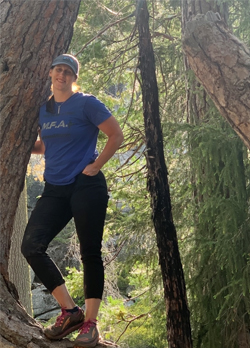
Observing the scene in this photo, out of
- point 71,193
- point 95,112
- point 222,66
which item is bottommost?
point 71,193

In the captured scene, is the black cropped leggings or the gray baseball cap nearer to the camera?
Result: the black cropped leggings

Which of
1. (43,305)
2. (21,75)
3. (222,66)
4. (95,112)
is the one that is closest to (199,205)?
(222,66)

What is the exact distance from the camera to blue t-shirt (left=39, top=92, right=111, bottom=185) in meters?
2.97

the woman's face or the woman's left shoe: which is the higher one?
the woman's face

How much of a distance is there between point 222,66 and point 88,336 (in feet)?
6.73

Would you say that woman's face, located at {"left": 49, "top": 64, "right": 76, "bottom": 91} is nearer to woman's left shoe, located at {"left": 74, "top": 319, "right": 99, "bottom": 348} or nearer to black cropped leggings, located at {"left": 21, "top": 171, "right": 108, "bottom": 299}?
black cropped leggings, located at {"left": 21, "top": 171, "right": 108, "bottom": 299}

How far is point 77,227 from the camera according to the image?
2836 mm

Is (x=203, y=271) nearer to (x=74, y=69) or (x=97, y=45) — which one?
(x=74, y=69)

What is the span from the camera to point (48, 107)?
10.4 ft

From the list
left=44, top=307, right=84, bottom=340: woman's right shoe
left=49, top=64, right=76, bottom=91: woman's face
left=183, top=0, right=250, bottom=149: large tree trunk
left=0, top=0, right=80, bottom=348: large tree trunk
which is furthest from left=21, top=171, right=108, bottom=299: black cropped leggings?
left=183, top=0, right=250, bottom=149: large tree trunk

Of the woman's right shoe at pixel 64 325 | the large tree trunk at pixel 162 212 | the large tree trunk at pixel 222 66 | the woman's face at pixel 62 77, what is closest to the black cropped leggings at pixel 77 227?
the woman's right shoe at pixel 64 325

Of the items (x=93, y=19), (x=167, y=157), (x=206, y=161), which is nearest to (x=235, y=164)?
(x=206, y=161)

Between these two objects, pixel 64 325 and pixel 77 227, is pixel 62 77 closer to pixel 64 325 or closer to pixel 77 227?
pixel 77 227

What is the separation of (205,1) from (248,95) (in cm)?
218
